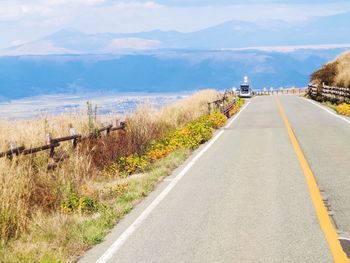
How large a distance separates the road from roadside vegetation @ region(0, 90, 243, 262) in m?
0.42

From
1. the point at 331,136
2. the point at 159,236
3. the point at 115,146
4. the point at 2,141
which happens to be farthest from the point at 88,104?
the point at 159,236

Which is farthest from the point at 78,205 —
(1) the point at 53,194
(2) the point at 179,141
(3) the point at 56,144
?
(2) the point at 179,141

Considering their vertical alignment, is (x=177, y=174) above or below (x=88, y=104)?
below

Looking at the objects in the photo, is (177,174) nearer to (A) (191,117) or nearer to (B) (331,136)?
(B) (331,136)

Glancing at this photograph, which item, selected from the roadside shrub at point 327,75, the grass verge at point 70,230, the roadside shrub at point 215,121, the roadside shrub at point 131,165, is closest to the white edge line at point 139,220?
the grass verge at point 70,230

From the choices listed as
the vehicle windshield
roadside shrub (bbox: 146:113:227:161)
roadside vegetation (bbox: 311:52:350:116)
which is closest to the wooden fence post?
roadside shrub (bbox: 146:113:227:161)

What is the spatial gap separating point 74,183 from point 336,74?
42383 mm

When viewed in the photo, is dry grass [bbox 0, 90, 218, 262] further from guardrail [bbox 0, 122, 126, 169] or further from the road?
the road

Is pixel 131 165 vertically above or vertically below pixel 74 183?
below

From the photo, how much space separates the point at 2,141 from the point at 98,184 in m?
2.42

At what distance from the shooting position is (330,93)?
4197 centimetres

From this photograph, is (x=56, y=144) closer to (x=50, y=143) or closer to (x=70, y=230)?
(x=50, y=143)

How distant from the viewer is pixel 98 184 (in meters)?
12.0

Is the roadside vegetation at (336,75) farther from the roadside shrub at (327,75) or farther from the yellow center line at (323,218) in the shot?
the yellow center line at (323,218)
